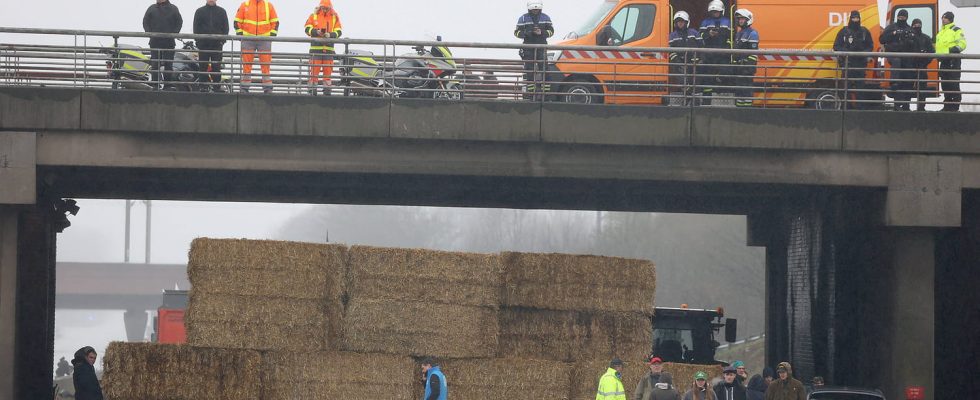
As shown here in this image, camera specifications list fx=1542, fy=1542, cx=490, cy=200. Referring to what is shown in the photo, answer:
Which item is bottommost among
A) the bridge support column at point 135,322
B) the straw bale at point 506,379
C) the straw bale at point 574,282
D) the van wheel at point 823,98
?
the bridge support column at point 135,322

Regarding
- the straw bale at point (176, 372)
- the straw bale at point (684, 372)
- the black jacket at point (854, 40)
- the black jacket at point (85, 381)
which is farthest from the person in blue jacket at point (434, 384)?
the black jacket at point (854, 40)

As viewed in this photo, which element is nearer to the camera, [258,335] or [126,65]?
[258,335]

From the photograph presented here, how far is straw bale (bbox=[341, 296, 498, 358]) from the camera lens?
1998 centimetres

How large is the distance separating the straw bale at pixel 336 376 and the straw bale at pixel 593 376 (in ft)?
7.18

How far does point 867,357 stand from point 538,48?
7.11 meters

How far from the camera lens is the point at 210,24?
928 inches

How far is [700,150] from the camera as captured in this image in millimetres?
22625

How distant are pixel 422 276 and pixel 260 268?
82.8 inches

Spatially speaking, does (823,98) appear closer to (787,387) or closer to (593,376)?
(593,376)

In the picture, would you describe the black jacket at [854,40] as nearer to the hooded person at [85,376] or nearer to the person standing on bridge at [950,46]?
the person standing on bridge at [950,46]

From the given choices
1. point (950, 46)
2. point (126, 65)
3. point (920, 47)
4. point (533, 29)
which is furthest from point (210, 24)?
point (950, 46)

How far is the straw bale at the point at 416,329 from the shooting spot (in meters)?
20.0

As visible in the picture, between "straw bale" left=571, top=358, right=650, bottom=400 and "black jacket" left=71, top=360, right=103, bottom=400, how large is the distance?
6.18 meters

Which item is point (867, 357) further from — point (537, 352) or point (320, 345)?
point (320, 345)
